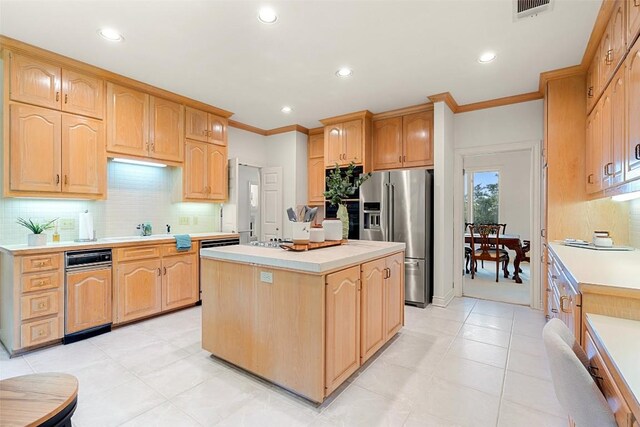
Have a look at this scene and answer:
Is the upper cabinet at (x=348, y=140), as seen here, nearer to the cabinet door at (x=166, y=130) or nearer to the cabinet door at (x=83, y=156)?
the cabinet door at (x=166, y=130)

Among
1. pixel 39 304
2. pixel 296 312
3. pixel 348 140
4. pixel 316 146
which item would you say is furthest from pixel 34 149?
pixel 316 146

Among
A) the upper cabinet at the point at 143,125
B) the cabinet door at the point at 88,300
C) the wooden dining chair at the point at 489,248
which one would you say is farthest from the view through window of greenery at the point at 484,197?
the cabinet door at the point at 88,300

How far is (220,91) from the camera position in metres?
3.66

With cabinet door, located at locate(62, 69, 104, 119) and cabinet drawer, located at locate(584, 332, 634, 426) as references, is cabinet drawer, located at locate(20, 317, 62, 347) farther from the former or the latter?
cabinet drawer, located at locate(584, 332, 634, 426)

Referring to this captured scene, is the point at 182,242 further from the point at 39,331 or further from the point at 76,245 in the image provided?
the point at 39,331

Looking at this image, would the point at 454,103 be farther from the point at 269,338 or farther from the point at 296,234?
the point at 269,338

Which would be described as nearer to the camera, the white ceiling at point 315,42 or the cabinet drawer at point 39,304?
the white ceiling at point 315,42

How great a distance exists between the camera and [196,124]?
4062mm

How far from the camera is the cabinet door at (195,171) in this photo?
13.0ft

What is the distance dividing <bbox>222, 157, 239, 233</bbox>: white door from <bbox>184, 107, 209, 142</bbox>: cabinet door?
0.55 m

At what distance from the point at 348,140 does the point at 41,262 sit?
12.4 ft

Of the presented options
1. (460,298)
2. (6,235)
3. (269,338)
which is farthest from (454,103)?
(6,235)

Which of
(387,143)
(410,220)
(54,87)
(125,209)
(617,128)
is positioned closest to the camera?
(617,128)

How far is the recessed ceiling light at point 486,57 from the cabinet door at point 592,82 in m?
0.81
